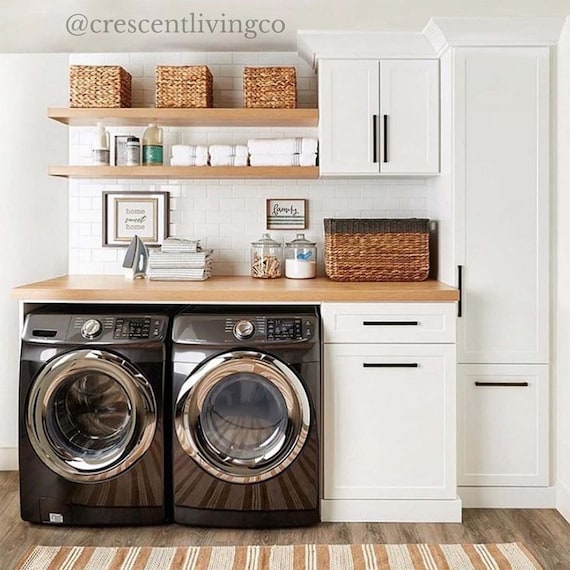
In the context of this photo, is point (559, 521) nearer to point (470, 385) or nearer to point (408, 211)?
point (470, 385)

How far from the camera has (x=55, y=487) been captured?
302 centimetres

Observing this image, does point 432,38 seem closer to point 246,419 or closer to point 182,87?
point 182,87

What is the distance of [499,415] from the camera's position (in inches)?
127

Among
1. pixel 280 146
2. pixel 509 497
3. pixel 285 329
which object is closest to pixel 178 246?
pixel 280 146

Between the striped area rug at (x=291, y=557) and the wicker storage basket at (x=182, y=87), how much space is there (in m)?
2.12

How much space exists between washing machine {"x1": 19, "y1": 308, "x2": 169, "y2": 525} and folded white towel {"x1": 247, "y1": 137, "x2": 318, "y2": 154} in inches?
42.3

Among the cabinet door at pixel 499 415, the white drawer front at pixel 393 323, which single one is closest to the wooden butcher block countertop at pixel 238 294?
the white drawer front at pixel 393 323


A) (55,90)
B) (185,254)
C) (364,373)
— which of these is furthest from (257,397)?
(55,90)

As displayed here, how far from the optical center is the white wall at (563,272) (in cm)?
312

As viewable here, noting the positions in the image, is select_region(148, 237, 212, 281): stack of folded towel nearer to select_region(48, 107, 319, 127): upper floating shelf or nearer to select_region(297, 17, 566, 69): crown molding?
select_region(48, 107, 319, 127): upper floating shelf

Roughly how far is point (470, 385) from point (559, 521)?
708mm

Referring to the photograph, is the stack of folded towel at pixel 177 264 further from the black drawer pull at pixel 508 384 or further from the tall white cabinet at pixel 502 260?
→ the black drawer pull at pixel 508 384

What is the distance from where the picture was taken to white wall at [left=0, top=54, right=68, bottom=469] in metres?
3.79

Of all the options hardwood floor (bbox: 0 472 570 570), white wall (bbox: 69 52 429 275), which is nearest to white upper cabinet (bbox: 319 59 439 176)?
white wall (bbox: 69 52 429 275)
